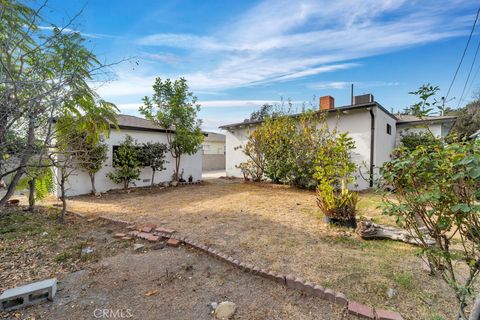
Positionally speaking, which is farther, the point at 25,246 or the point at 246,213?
the point at 246,213

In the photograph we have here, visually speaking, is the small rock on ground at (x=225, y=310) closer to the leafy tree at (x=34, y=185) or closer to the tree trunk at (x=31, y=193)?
the leafy tree at (x=34, y=185)

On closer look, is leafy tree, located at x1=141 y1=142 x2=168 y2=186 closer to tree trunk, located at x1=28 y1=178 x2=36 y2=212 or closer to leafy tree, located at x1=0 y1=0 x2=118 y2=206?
tree trunk, located at x1=28 y1=178 x2=36 y2=212

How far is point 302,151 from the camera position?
347 inches

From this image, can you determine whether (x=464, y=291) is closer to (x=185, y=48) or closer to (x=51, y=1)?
(x=51, y=1)

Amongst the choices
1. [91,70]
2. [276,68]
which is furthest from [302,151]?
[91,70]

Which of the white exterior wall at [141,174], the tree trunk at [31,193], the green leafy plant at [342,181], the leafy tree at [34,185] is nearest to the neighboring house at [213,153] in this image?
the white exterior wall at [141,174]

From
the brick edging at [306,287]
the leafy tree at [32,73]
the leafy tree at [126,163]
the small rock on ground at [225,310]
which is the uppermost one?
the leafy tree at [32,73]

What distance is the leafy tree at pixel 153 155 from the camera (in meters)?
9.28

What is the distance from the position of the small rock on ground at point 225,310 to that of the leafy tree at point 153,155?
8.24 metres

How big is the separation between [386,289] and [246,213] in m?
3.50

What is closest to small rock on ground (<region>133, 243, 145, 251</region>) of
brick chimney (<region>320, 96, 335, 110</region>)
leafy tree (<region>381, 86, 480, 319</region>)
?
leafy tree (<region>381, 86, 480, 319</region>)

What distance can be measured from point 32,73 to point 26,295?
241 cm

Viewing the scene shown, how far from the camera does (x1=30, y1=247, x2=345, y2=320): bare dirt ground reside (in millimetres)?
2055

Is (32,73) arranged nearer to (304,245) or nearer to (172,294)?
(172,294)
